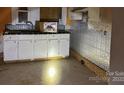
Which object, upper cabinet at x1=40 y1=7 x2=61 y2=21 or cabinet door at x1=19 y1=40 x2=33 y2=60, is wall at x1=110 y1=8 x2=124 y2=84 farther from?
upper cabinet at x1=40 y1=7 x2=61 y2=21

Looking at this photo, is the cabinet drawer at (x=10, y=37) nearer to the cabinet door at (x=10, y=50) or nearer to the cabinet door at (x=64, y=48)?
the cabinet door at (x=10, y=50)

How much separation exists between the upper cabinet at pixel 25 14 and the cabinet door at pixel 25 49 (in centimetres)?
63

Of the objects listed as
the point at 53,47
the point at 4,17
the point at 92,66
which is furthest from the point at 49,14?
the point at 92,66

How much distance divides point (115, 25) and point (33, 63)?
244cm

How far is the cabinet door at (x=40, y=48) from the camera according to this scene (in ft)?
10.9

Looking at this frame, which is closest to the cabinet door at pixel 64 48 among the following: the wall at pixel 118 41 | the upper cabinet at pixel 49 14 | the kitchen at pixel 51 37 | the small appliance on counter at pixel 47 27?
the kitchen at pixel 51 37

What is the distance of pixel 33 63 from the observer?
10.6ft

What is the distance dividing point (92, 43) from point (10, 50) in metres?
1.38

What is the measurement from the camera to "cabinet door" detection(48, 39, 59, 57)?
3428 mm

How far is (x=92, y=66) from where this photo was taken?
2.68 m
